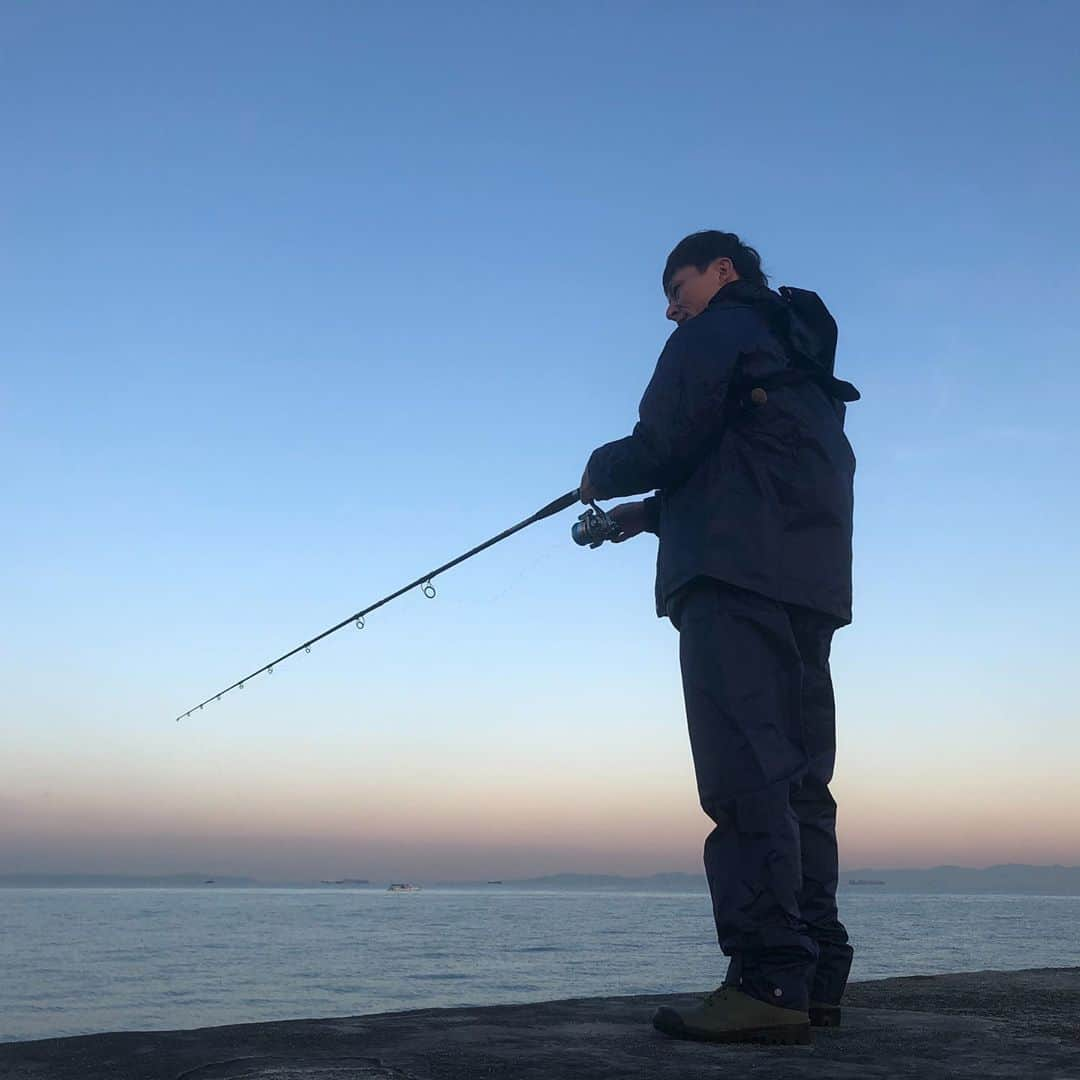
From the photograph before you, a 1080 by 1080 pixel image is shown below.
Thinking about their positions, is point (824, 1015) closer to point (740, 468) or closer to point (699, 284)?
point (740, 468)

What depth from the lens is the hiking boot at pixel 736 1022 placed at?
2484 millimetres

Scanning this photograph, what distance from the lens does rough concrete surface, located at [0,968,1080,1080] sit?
6.59 feet

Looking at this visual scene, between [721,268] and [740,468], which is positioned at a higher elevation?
[721,268]

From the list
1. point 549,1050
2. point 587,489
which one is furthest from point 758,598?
point 549,1050

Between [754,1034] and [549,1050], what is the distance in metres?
0.56

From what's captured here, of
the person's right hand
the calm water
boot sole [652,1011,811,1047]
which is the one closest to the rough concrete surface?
boot sole [652,1011,811,1047]

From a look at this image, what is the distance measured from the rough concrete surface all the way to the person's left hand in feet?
4.73

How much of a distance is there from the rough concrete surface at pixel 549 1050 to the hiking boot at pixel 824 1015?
0.18 ft

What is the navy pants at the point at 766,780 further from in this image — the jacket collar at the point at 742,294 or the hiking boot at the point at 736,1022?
the jacket collar at the point at 742,294

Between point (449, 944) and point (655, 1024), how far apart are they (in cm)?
3242

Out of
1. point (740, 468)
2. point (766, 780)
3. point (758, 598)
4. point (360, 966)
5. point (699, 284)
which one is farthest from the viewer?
point (360, 966)

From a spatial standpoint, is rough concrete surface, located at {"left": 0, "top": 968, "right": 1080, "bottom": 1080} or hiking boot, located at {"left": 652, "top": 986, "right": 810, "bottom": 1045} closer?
rough concrete surface, located at {"left": 0, "top": 968, "right": 1080, "bottom": 1080}

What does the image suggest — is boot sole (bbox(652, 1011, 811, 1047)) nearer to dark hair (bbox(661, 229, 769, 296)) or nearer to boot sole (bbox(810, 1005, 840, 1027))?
boot sole (bbox(810, 1005, 840, 1027))

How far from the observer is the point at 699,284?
11.0 ft
